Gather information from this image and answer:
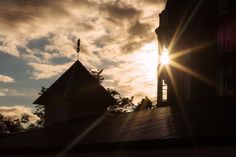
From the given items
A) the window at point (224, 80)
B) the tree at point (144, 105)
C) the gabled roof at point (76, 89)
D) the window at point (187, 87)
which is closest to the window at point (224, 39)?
the window at point (224, 80)

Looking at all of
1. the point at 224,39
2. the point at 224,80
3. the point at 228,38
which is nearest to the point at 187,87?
the point at 224,80

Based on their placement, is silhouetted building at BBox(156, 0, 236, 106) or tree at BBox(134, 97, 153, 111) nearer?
silhouetted building at BBox(156, 0, 236, 106)

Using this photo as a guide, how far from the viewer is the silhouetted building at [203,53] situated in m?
28.3

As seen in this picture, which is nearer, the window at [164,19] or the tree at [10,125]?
the window at [164,19]

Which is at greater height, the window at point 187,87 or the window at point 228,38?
the window at point 228,38

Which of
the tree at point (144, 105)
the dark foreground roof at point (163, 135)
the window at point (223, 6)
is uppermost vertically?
the window at point (223, 6)

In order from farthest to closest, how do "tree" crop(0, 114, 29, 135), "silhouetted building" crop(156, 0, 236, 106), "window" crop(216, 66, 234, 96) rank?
"tree" crop(0, 114, 29, 135) < "silhouetted building" crop(156, 0, 236, 106) < "window" crop(216, 66, 234, 96)

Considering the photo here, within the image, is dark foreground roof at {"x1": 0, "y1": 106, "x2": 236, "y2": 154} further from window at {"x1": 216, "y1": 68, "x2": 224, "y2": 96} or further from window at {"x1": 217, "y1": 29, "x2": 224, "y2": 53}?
window at {"x1": 217, "y1": 29, "x2": 224, "y2": 53}

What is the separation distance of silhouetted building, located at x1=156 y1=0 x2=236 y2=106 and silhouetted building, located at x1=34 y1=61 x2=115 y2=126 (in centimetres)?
451

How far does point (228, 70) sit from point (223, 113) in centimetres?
1377

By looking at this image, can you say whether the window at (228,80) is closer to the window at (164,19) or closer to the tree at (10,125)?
the window at (164,19)

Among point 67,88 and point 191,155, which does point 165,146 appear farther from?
point 67,88

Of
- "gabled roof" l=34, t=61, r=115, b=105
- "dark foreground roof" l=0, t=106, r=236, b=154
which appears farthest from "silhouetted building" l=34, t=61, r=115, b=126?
"dark foreground roof" l=0, t=106, r=236, b=154

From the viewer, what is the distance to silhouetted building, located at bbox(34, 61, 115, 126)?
1190 inches
